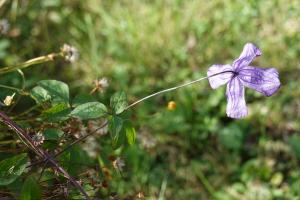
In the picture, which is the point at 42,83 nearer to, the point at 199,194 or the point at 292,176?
the point at 199,194

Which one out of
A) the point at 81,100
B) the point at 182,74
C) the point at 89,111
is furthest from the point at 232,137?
the point at 89,111

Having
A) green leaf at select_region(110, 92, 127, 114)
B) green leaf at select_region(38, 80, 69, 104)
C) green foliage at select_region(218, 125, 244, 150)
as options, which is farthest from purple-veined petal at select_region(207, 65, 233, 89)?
green foliage at select_region(218, 125, 244, 150)

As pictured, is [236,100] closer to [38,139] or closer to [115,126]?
[115,126]

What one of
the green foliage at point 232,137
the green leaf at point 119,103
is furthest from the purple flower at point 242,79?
the green foliage at point 232,137

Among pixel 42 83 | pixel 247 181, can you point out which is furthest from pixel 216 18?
pixel 42 83

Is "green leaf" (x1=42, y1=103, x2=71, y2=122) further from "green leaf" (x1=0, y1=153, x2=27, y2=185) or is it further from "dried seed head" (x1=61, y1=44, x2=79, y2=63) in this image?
"dried seed head" (x1=61, y1=44, x2=79, y2=63)

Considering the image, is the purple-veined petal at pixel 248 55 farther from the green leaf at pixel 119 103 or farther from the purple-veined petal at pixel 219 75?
the green leaf at pixel 119 103
